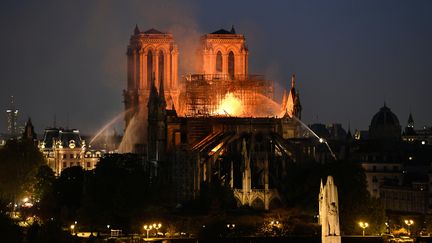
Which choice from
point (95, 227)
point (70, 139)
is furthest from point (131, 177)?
point (70, 139)

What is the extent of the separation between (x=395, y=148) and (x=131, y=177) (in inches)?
2120

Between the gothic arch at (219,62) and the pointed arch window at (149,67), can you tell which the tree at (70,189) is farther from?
the gothic arch at (219,62)

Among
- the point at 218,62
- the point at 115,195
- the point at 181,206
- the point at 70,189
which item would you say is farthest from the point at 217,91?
the point at 115,195

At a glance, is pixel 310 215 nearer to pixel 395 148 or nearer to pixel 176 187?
pixel 176 187

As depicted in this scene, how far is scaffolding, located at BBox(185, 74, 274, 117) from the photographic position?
14750cm

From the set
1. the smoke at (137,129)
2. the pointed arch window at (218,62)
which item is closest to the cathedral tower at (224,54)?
the pointed arch window at (218,62)

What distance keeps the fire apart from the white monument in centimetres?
6354

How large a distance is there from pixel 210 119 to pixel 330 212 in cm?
5908

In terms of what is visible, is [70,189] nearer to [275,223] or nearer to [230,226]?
[275,223]

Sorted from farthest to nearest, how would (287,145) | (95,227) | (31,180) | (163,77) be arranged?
(163,77) → (31,180) → (287,145) → (95,227)

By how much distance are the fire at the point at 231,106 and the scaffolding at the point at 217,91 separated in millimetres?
315

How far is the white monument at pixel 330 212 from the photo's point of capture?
3225 inches

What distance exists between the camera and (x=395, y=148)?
16562 cm

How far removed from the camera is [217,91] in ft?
486
